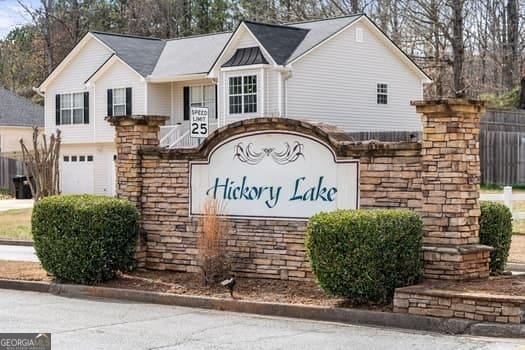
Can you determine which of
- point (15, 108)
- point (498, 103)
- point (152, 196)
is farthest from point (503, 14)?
point (152, 196)

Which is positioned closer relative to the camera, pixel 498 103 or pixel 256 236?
pixel 256 236

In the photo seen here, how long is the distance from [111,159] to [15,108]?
17248mm

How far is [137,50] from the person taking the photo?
4066cm

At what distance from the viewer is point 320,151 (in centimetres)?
1262

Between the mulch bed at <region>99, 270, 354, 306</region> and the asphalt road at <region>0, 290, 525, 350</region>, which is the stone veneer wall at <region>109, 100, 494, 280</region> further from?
the asphalt road at <region>0, 290, 525, 350</region>

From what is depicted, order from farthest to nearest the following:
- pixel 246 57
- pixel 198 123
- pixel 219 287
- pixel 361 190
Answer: pixel 246 57 < pixel 198 123 < pixel 219 287 < pixel 361 190

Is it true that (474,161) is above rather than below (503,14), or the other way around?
below

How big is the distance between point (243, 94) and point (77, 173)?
36.9 ft

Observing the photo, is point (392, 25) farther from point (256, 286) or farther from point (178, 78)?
point (256, 286)

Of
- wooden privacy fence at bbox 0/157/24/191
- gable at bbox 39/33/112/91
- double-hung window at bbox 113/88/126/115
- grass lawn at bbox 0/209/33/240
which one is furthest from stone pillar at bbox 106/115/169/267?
wooden privacy fence at bbox 0/157/24/191

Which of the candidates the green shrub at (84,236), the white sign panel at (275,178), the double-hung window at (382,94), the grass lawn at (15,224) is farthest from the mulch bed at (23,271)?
the double-hung window at (382,94)

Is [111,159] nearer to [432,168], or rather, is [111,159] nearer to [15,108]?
[15,108]

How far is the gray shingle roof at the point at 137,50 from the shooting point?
38906mm

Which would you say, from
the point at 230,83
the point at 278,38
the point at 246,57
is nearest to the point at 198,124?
the point at 246,57
